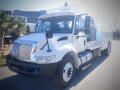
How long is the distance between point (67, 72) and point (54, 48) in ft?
3.16

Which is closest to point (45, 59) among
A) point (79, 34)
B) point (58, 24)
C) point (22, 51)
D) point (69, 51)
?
point (22, 51)

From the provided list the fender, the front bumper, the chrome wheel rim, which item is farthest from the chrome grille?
the chrome wheel rim

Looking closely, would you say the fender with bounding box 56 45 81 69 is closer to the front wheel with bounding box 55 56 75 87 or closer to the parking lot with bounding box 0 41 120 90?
the front wheel with bounding box 55 56 75 87

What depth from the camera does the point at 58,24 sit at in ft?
17.6

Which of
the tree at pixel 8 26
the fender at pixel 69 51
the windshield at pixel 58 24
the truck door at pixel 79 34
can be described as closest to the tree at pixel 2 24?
the tree at pixel 8 26

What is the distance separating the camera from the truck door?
5201 mm

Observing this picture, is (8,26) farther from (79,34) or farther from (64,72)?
(64,72)

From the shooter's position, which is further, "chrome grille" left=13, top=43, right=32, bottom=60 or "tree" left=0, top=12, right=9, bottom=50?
"tree" left=0, top=12, right=9, bottom=50

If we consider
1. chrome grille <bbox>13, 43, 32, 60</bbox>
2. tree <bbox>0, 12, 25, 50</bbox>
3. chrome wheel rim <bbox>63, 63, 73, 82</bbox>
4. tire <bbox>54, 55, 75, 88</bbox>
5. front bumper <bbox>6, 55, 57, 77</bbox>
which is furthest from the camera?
tree <bbox>0, 12, 25, 50</bbox>

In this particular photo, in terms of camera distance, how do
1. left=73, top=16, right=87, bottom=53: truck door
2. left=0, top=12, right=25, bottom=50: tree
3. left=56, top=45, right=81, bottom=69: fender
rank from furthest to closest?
left=0, top=12, right=25, bottom=50: tree, left=73, top=16, right=87, bottom=53: truck door, left=56, top=45, right=81, bottom=69: fender

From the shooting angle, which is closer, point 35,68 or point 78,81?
point 35,68

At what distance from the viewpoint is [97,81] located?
5031 mm

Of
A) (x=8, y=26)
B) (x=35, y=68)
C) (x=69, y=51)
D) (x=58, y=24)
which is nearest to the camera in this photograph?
(x=35, y=68)

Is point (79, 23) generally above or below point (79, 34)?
above
